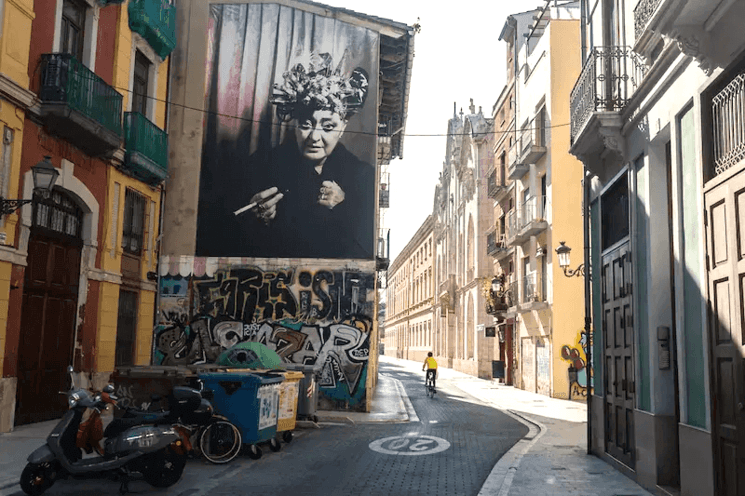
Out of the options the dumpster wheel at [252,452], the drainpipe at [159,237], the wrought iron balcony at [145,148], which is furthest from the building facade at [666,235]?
the drainpipe at [159,237]

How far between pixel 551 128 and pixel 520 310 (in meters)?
7.82

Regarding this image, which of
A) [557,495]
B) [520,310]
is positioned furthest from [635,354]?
[520,310]

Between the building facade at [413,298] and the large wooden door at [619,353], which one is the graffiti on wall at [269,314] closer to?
the large wooden door at [619,353]

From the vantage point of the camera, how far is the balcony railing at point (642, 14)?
8.38 meters

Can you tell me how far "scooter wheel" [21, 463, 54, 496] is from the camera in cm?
791

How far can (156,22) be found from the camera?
18438 millimetres

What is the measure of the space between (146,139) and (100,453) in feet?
37.4

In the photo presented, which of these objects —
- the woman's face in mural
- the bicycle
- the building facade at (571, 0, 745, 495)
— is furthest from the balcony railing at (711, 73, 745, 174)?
the bicycle

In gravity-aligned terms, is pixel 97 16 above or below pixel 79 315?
above

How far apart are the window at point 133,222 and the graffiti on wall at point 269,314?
160cm

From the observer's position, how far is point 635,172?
9.78 meters

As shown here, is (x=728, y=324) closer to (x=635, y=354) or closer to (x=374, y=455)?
(x=635, y=354)

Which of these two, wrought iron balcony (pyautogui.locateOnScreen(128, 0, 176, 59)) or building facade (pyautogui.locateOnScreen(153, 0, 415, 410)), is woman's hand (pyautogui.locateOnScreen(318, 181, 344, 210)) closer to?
building facade (pyautogui.locateOnScreen(153, 0, 415, 410))

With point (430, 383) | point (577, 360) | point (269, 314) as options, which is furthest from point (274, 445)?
point (577, 360)
